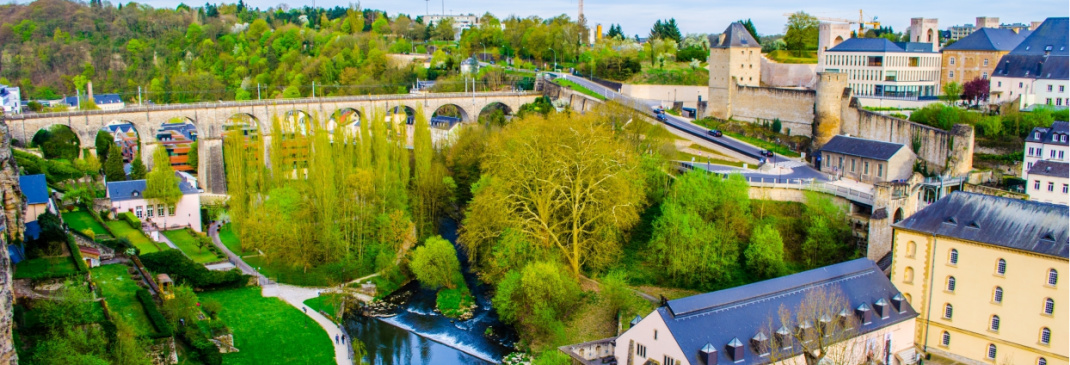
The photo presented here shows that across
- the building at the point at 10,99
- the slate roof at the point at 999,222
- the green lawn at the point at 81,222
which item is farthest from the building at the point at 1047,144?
the building at the point at 10,99

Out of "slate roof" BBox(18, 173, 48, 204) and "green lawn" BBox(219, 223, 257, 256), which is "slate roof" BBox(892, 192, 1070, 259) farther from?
"slate roof" BBox(18, 173, 48, 204)

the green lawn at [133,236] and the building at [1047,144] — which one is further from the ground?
the building at [1047,144]

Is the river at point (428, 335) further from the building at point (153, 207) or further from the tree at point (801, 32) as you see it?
the tree at point (801, 32)

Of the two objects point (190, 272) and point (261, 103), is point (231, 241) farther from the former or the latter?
point (261, 103)

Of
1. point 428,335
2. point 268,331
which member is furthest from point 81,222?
point 428,335

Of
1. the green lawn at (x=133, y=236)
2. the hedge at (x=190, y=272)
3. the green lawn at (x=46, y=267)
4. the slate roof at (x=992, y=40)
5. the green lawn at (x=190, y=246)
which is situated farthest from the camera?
the slate roof at (x=992, y=40)

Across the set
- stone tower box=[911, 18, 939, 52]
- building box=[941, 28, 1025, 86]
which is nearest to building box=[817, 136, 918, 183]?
building box=[941, 28, 1025, 86]
